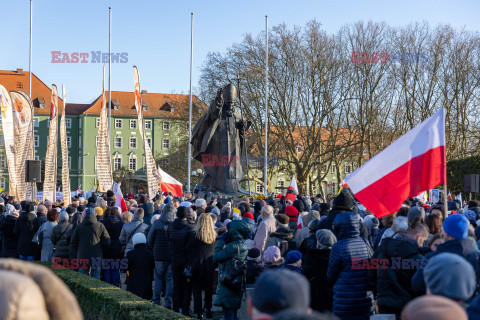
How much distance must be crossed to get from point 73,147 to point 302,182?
54.2 m

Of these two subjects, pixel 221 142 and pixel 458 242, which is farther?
pixel 221 142

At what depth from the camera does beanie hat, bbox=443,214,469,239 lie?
5.52m

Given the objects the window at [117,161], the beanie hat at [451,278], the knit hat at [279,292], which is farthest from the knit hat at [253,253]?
the window at [117,161]

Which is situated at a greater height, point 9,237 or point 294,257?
point 294,257

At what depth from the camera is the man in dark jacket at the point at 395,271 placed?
5.98 m

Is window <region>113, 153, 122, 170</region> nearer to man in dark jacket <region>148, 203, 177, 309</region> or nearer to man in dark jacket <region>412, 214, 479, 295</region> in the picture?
man in dark jacket <region>148, 203, 177, 309</region>

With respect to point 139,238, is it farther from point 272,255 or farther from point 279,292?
point 279,292

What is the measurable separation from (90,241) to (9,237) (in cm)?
360

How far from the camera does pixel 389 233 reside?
814 centimetres

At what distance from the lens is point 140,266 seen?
32.7 feet

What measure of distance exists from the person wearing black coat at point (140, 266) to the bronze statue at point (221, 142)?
10.5 m

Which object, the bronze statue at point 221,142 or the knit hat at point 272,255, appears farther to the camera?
the bronze statue at point 221,142

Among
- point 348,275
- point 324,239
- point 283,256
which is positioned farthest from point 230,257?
point 348,275

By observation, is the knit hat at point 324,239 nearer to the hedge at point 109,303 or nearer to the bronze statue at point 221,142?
the hedge at point 109,303
